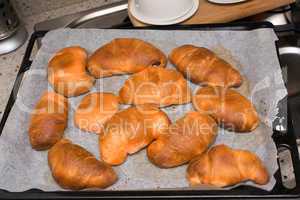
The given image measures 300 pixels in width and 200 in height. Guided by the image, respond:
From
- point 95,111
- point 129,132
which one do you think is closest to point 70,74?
point 95,111

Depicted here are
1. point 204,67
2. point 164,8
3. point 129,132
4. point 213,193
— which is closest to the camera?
point 213,193

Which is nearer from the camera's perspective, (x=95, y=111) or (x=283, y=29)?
(x=95, y=111)

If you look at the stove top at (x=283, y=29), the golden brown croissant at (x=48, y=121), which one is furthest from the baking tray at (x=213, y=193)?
the golden brown croissant at (x=48, y=121)

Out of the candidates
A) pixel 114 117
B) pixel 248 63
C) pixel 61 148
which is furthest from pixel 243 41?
pixel 61 148

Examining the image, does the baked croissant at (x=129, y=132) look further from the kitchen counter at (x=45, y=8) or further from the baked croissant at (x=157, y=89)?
the kitchen counter at (x=45, y=8)

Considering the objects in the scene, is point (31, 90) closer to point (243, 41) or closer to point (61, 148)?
point (61, 148)

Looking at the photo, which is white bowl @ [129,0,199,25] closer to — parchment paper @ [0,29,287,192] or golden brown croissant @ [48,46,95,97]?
parchment paper @ [0,29,287,192]

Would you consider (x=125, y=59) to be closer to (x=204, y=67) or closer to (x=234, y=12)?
(x=204, y=67)
